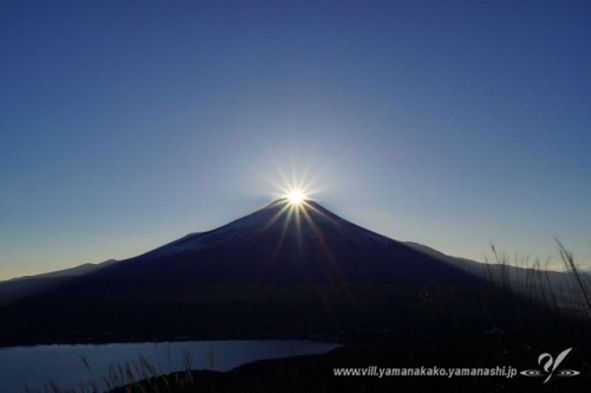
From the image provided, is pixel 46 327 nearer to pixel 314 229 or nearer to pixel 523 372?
pixel 314 229

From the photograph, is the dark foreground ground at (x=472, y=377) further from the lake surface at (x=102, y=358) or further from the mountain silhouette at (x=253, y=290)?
the mountain silhouette at (x=253, y=290)

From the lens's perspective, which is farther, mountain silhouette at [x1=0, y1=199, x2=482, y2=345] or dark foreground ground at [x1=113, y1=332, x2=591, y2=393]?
mountain silhouette at [x1=0, y1=199, x2=482, y2=345]

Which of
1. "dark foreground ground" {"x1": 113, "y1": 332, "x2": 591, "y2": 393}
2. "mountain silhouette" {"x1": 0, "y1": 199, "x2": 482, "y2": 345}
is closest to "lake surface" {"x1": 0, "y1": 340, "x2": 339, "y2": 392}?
"mountain silhouette" {"x1": 0, "y1": 199, "x2": 482, "y2": 345}

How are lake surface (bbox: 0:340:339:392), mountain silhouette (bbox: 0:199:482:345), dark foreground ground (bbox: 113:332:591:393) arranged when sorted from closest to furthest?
dark foreground ground (bbox: 113:332:591:393) < lake surface (bbox: 0:340:339:392) < mountain silhouette (bbox: 0:199:482:345)

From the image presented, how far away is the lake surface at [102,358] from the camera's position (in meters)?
29.0

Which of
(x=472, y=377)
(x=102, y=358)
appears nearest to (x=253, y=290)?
(x=102, y=358)

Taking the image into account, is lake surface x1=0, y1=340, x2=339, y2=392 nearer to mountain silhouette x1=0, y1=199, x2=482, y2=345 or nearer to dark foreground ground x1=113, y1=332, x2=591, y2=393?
mountain silhouette x1=0, y1=199, x2=482, y2=345

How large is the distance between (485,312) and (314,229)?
329 feet

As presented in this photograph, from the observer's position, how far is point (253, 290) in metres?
72.5

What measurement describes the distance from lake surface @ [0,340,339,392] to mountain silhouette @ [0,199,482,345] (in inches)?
223

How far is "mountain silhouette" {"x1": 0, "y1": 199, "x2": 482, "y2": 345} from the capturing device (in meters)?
55.7

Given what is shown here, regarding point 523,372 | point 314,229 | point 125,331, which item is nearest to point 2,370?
point 125,331

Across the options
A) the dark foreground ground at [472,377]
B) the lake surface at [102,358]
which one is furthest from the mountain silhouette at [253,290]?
the dark foreground ground at [472,377]

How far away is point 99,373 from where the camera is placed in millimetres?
30031
